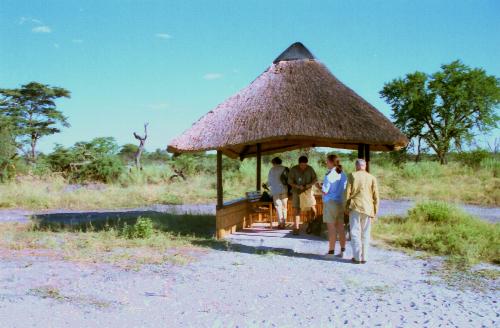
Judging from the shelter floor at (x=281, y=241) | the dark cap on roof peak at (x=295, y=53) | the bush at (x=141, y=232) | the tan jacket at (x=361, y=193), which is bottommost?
the shelter floor at (x=281, y=241)

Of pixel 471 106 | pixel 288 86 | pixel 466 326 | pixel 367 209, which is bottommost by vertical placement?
pixel 466 326

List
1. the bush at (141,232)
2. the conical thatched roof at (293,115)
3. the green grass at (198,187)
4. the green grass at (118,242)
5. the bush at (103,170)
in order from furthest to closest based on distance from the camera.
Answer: the bush at (103,170)
the green grass at (198,187)
the bush at (141,232)
the conical thatched roof at (293,115)
the green grass at (118,242)

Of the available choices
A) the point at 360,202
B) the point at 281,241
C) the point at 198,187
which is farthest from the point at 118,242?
the point at 198,187

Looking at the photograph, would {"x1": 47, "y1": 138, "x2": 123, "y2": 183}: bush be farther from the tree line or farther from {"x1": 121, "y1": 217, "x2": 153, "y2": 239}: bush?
{"x1": 121, "y1": 217, "x2": 153, "y2": 239}: bush

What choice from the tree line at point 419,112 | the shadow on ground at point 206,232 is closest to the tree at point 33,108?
the tree line at point 419,112

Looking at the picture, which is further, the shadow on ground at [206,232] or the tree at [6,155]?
the tree at [6,155]

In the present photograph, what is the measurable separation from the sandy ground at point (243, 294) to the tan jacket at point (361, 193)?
71 centimetres

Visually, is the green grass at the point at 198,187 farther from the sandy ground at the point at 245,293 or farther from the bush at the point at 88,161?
the sandy ground at the point at 245,293

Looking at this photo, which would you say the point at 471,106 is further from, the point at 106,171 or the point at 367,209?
the point at 367,209

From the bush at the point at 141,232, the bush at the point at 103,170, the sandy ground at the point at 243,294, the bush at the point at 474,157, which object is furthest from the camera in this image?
the bush at the point at 474,157

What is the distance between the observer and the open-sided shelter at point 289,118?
7461 millimetres

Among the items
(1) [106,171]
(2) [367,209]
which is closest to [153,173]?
(1) [106,171]

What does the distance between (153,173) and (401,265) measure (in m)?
14.4

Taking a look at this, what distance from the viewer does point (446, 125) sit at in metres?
24.4
